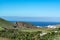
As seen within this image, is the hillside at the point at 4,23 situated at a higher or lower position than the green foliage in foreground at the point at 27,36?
higher

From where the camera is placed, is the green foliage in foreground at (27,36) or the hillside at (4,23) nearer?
the green foliage in foreground at (27,36)

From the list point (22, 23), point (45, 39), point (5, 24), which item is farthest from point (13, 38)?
point (22, 23)

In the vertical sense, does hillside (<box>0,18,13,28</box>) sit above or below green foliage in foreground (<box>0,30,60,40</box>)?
above

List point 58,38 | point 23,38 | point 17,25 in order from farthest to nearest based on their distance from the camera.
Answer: point 17,25 < point 23,38 < point 58,38

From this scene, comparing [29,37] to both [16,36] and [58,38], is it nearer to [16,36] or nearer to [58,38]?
[16,36]

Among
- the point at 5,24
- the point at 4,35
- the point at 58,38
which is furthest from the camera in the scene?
the point at 5,24

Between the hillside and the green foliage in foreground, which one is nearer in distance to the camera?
the green foliage in foreground

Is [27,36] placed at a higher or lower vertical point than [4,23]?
lower

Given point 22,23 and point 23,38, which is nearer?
point 23,38

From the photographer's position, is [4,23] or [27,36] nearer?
[27,36]
